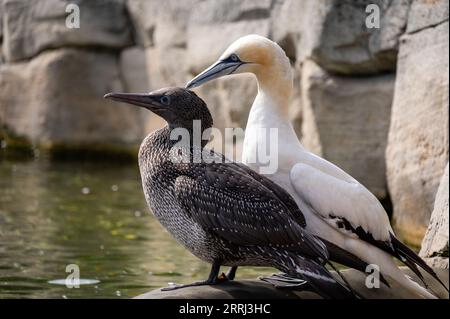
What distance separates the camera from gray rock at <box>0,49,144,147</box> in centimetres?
1265

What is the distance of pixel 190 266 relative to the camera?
24.9ft

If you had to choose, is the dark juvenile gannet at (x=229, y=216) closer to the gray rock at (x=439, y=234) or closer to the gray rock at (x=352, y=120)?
the gray rock at (x=439, y=234)

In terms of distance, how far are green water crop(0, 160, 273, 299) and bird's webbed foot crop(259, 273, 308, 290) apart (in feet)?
6.08

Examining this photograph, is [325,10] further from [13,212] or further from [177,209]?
[177,209]

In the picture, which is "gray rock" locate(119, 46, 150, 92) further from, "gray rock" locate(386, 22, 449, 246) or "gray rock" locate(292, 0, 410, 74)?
"gray rock" locate(386, 22, 449, 246)

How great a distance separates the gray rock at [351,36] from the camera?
8.73m

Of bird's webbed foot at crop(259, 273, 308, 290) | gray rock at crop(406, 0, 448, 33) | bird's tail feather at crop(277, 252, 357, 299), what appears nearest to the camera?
bird's tail feather at crop(277, 252, 357, 299)

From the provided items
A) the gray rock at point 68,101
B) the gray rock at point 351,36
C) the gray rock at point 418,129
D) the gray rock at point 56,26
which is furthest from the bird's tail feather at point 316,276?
the gray rock at point 56,26

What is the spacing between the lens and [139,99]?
16.2 ft

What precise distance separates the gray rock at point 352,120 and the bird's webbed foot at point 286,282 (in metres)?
4.35

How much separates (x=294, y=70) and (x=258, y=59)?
15.2ft

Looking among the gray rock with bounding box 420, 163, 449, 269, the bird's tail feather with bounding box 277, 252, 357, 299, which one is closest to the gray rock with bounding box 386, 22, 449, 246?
the gray rock with bounding box 420, 163, 449, 269
